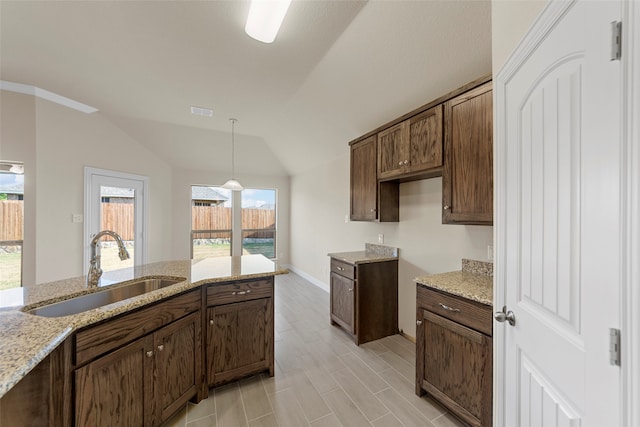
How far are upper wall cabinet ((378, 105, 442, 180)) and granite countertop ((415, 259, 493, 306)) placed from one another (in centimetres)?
91

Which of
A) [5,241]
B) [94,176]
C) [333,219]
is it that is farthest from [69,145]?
[333,219]

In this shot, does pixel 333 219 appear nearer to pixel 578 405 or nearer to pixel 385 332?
pixel 385 332

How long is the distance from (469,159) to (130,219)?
5.12 meters

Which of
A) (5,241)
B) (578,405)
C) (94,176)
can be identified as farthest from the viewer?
(94,176)

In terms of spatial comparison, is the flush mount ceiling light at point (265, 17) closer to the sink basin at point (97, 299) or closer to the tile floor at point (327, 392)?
the sink basin at point (97, 299)

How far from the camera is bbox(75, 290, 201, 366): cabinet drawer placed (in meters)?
1.15

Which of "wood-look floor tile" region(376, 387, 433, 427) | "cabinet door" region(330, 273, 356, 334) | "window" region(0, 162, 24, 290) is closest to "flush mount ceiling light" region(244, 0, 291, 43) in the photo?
"cabinet door" region(330, 273, 356, 334)

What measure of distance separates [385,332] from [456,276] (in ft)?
4.21

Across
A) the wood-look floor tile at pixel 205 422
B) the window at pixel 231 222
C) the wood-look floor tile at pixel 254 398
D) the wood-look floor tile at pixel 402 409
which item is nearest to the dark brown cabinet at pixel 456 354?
the wood-look floor tile at pixel 402 409

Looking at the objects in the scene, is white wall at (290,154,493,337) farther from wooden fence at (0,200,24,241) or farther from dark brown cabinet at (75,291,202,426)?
wooden fence at (0,200,24,241)

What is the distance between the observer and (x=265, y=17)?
4.09 ft

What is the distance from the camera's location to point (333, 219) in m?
4.35

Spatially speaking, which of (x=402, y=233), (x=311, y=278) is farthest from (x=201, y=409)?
(x=311, y=278)

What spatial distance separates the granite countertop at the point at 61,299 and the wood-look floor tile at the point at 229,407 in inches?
36.0
